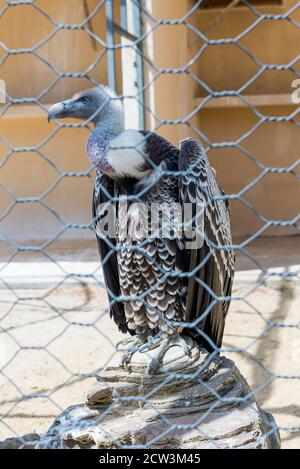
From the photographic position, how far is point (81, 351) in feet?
8.45

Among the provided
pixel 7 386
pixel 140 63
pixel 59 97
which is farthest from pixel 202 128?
pixel 7 386

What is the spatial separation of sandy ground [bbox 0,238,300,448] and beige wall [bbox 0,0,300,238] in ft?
4.10

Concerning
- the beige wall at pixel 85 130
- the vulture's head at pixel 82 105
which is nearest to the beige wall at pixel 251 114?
the beige wall at pixel 85 130

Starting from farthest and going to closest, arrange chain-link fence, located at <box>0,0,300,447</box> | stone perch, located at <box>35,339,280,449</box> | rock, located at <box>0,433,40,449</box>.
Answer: chain-link fence, located at <box>0,0,300,447</box> → rock, located at <box>0,433,40,449</box> → stone perch, located at <box>35,339,280,449</box>

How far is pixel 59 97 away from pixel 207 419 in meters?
3.49

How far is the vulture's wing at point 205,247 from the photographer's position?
1.50 meters

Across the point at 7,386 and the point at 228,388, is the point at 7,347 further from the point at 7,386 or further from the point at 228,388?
the point at 228,388

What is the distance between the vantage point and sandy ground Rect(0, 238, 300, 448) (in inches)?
78.7

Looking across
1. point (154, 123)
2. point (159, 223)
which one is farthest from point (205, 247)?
point (154, 123)

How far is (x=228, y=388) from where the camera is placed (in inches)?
60.1

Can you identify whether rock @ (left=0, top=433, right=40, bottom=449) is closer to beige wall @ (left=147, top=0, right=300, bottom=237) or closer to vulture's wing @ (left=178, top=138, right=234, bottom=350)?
vulture's wing @ (left=178, top=138, right=234, bottom=350)

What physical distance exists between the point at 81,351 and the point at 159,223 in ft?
3.87

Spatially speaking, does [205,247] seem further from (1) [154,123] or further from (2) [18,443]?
(1) [154,123]

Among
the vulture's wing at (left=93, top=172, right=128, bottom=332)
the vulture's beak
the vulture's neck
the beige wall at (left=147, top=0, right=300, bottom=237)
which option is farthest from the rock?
the beige wall at (left=147, top=0, right=300, bottom=237)
